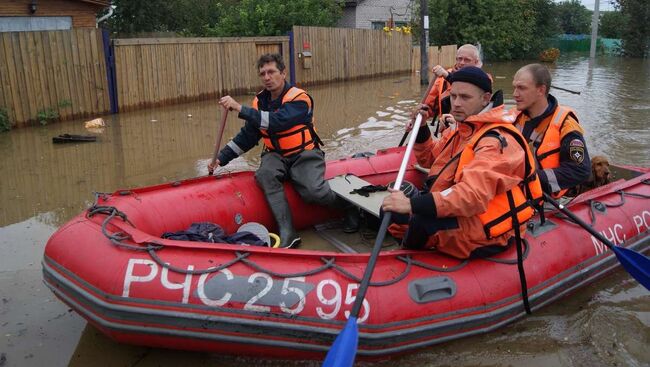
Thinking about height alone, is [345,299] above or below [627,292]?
above

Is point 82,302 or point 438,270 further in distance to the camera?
point 438,270

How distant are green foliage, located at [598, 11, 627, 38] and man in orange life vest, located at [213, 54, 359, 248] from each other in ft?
117

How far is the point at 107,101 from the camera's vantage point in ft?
35.8

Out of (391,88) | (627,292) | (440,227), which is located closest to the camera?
(440,227)

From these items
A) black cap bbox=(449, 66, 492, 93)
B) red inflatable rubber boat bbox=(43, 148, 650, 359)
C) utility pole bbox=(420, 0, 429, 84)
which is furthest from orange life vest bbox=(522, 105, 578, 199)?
utility pole bbox=(420, 0, 429, 84)

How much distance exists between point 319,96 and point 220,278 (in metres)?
11.4

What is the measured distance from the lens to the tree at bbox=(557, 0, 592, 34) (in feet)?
139

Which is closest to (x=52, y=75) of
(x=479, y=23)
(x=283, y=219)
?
(x=283, y=219)

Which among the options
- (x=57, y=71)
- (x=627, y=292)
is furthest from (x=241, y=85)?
(x=627, y=292)

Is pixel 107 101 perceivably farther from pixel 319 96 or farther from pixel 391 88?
pixel 391 88

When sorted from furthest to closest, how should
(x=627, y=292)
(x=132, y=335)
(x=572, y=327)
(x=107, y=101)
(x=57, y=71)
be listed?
(x=107, y=101) < (x=57, y=71) < (x=627, y=292) < (x=572, y=327) < (x=132, y=335)

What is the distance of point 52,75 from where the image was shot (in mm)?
9891

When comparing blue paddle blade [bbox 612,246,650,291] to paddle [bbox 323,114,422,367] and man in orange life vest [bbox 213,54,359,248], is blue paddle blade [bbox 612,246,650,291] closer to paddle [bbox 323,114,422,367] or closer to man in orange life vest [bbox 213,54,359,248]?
paddle [bbox 323,114,422,367]

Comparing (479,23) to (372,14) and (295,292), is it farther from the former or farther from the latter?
(295,292)
